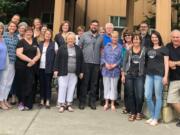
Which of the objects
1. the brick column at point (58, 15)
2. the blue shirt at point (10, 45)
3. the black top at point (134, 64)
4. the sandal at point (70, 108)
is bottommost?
the sandal at point (70, 108)

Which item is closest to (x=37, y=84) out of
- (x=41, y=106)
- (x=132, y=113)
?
(x=41, y=106)

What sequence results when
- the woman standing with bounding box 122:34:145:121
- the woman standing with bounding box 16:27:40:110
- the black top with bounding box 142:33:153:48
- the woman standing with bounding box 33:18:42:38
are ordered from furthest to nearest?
the woman standing with bounding box 33:18:42:38 → the woman standing with bounding box 16:27:40:110 → the black top with bounding box 142:33:153:48 → the woman standing with bounding box 122:34:145:121

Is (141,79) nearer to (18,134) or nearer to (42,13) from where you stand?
(18,134)

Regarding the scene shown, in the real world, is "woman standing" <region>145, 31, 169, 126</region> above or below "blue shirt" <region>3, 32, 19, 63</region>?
below

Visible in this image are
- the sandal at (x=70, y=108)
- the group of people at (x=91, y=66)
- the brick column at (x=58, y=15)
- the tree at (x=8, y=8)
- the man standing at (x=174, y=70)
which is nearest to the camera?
the man standing at (x=174, y=70)

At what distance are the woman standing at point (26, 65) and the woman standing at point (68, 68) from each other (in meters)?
0.56

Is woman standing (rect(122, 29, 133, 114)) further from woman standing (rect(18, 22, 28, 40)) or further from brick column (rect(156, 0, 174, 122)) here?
woman standing (rect(18, 22, 28, 40))

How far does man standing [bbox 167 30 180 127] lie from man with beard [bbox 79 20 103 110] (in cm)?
197

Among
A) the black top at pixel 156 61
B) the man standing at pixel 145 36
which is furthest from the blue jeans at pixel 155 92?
the man standing at pixel 145 36

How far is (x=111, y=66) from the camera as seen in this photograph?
9320 millimetres

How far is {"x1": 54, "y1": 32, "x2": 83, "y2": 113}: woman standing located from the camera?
29.8ft

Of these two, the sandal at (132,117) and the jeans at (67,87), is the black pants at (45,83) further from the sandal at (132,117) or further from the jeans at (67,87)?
the sandal at (132,117)

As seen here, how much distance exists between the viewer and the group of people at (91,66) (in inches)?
328

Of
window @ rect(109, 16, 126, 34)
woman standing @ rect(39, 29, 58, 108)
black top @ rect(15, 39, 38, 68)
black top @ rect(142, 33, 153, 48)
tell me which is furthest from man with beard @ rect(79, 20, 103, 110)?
window @ rect(109, 16, 126, 34)
